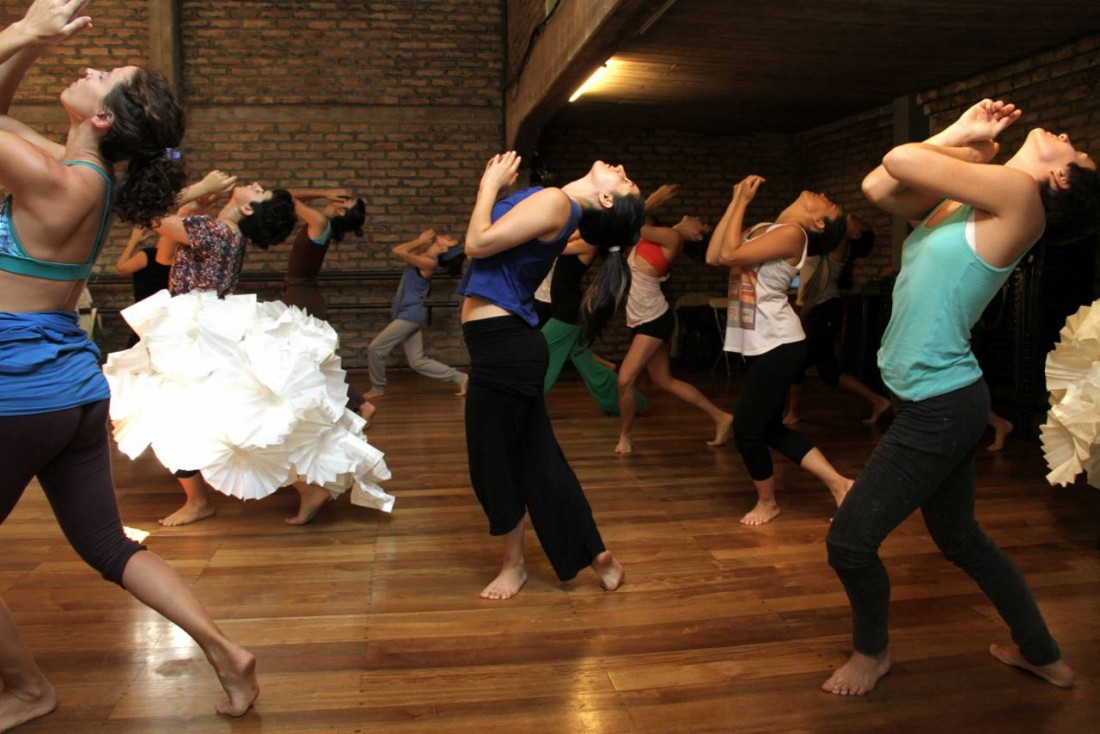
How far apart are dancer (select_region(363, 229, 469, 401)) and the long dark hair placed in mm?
4012

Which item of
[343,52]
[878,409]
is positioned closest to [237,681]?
[878,409]

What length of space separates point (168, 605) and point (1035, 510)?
3828 mm

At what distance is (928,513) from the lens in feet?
7.78

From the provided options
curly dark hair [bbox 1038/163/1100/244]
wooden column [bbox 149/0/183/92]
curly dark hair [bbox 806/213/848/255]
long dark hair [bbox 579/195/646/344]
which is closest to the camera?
curly dark hair [bbox 1038/163/1100/244]

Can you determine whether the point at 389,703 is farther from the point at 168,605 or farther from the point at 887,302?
the point at 887,302

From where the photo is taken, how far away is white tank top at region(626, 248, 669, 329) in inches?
207

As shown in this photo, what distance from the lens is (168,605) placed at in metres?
2.05

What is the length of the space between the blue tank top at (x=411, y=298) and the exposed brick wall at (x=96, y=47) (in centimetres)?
455

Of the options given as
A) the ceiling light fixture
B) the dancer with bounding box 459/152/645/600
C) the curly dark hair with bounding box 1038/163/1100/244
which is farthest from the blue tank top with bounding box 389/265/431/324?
the curly dark hair with bounding box 1038/163/1100/244

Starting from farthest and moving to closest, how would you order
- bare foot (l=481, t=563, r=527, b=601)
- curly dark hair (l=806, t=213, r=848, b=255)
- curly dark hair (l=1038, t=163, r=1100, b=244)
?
curly dark hair (l=806, t=213, r=848, b=255), bare foot (l=481, t=563, r=527, b=601), curly dark hair (l=1038, t=163, r=1100, b=244)

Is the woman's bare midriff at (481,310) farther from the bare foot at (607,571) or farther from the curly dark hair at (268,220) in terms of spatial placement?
the curly dark hair at (268,220)

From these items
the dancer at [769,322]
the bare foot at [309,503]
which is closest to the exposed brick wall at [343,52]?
the dancer at [769,322]

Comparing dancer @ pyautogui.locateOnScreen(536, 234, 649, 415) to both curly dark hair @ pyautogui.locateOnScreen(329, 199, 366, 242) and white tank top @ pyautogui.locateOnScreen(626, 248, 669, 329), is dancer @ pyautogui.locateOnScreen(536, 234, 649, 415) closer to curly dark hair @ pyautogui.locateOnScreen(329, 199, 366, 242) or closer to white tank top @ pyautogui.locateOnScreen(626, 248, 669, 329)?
white tank top @ pyautogui.locateOnScreen(626, 248, 669, 329)

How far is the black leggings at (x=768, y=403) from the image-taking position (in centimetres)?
376
